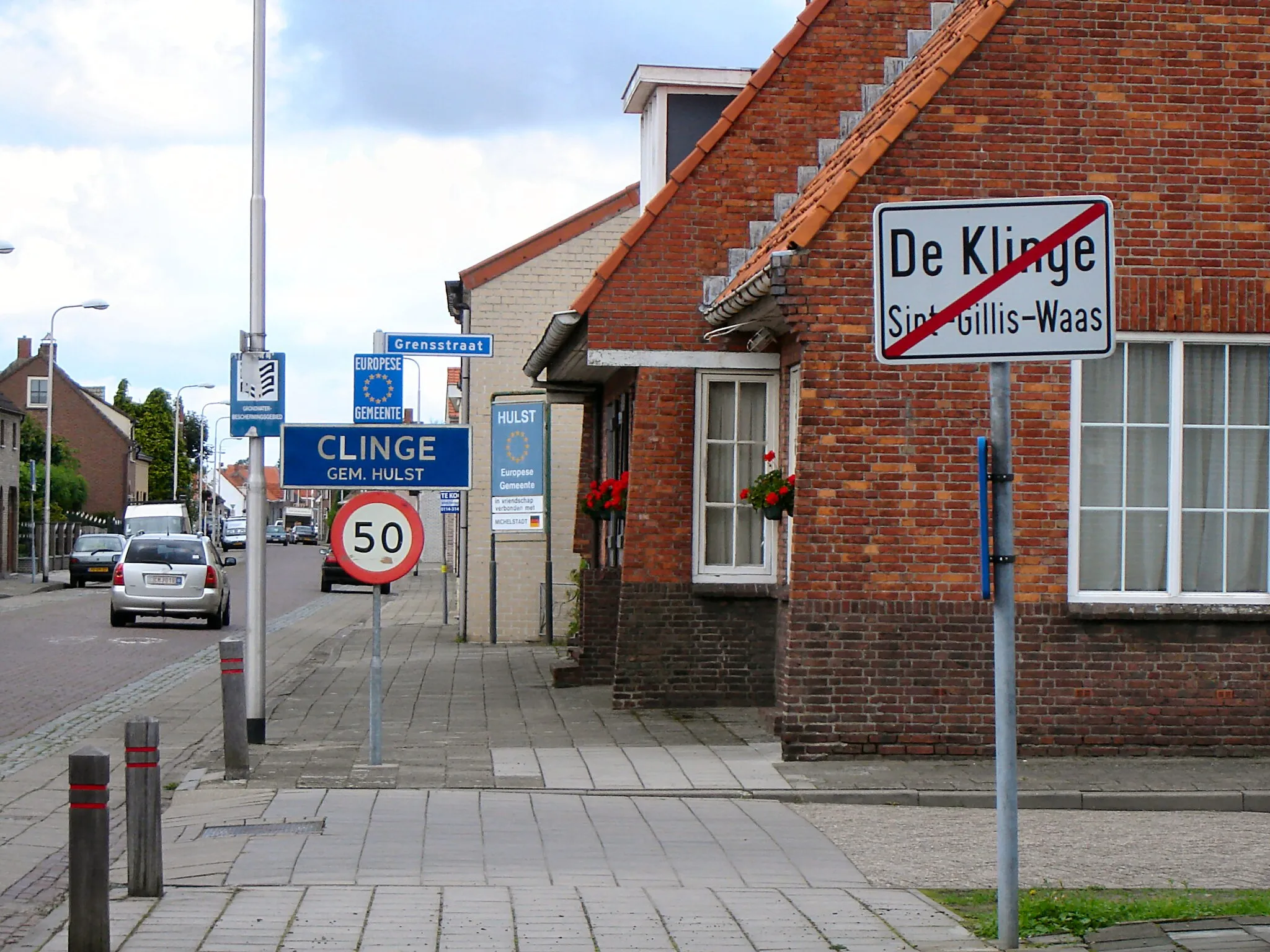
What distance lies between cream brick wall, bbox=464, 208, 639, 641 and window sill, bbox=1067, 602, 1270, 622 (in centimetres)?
1367

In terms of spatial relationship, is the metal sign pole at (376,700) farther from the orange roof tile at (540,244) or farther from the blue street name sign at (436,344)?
the orange roof tile at (540,244)

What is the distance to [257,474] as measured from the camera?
45.2 ft

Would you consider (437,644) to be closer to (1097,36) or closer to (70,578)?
(1097,36)

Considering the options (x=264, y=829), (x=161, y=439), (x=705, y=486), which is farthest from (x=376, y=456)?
(x=161, y=439)

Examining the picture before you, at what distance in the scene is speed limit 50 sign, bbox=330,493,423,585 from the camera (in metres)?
12.0

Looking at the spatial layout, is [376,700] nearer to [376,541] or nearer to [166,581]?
[376,541]

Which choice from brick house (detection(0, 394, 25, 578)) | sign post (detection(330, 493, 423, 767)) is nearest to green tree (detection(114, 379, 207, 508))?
brick house (detection(0, 394, 25, 578))

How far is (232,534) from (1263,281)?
8496 cm

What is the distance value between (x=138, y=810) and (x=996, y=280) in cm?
456

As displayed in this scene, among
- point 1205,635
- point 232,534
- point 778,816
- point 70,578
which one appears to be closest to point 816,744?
point 778,816

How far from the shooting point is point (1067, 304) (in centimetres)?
646

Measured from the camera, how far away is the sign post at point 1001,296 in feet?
21.1

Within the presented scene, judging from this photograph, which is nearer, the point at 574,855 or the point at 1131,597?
the point at 574,855

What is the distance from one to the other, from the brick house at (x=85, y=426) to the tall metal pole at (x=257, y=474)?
80292mm
